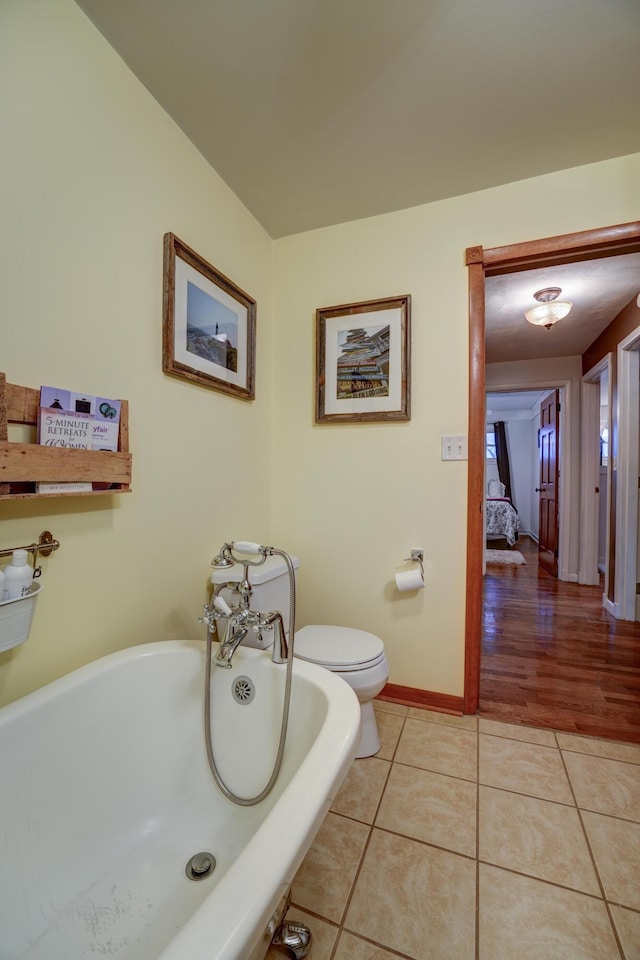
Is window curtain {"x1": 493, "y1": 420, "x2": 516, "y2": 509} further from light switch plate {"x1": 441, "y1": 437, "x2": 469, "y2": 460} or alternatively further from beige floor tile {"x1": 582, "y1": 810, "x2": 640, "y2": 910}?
beige floor tile {"x1": 582, "y1": 810, "x2": 640, "y2": 910}

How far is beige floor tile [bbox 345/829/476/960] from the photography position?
36.0 inches

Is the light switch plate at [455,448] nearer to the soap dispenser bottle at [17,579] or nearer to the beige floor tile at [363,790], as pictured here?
the beige floor tile at [363,790]

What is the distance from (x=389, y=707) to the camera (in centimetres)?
186

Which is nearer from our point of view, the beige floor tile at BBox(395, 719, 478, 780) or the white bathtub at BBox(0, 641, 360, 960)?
the white bathtub at BBox(0, 641, 360, 960)

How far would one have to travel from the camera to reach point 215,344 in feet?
5.41

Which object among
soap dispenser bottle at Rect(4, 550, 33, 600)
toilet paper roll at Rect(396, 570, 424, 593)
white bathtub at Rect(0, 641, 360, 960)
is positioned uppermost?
soap dispenser bottle at Rect(4, 550, 33, 600)

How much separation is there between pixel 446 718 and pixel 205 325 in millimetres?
1963

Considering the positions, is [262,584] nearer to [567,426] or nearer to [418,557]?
[418,557]

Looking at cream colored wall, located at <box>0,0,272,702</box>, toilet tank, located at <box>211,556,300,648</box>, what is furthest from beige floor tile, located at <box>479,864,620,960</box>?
cream colored wall, located at <box>0,0,272,702</box>

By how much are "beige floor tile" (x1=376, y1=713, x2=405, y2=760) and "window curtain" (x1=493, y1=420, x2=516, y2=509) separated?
254 inches

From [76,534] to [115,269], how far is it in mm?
798

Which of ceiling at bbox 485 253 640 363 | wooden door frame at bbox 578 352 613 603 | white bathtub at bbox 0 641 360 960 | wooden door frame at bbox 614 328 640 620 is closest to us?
white bathtub at bbox 0 641 360 960

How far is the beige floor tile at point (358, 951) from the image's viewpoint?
88 centimetres

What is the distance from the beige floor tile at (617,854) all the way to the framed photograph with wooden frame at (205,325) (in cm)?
195
